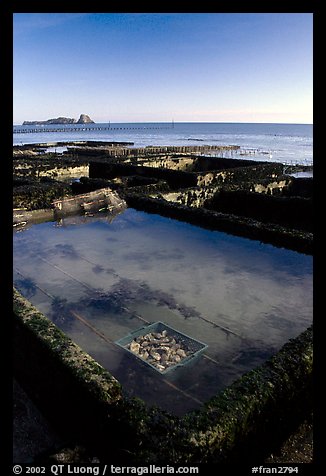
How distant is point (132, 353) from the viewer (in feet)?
17.7

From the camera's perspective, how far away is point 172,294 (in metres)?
7.16

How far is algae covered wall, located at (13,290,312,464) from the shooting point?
3.12 m

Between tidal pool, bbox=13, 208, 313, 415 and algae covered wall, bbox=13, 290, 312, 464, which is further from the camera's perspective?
tidal pool, bbox=13, 208, 313, 415

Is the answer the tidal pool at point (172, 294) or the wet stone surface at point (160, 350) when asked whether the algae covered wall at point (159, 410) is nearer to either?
the tidal pool at point (172, 294)

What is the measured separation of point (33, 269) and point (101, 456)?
563 centimetres

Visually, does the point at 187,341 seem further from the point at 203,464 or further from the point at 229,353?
the point at 203,464

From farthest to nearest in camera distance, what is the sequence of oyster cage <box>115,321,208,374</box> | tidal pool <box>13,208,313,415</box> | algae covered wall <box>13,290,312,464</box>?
1. oyster cage <box>115,321,208,374</box>
2. tidal pool <box>13,208,313,415</box>
3. algae covered wall <box>13,290,312,464</box>

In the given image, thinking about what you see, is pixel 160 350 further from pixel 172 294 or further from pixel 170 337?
pixel 172 294

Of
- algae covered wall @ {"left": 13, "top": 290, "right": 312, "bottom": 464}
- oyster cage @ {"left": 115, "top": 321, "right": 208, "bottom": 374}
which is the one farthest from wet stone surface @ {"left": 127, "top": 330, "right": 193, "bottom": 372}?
algae covered wall @ {"left": 13, "top": 290, "right": 312, "bottom": 464}

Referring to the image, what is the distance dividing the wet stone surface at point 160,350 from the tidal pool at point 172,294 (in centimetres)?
15

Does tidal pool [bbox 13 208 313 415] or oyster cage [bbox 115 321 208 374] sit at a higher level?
tidal pool [bbox 13 208 313 415]

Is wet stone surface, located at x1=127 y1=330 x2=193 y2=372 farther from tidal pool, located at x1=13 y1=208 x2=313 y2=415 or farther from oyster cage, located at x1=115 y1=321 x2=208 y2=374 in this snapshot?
tidal pool, located at x1=13 y1=208 x2=313 y2=415

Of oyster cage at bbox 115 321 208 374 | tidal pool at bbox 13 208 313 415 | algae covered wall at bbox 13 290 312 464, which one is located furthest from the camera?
oyster cage at bbox 115 321 208 374

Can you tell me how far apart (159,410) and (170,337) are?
2340 mm
